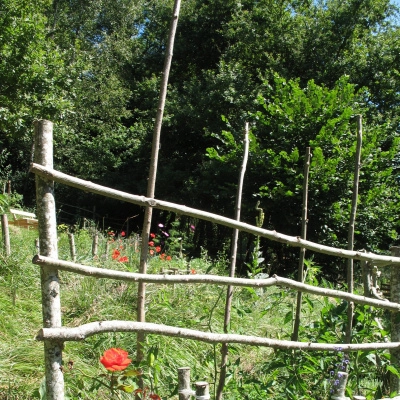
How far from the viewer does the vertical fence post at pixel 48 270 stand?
57.0 inches

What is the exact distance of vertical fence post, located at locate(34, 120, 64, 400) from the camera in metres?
1.45

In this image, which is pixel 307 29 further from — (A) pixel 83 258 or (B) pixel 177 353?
(B) pixel 177 353

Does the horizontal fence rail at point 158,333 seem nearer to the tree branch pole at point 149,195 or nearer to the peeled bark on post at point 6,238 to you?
the tree branch pole at point 149,195

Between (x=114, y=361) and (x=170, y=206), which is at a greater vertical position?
(x=170, y=206)

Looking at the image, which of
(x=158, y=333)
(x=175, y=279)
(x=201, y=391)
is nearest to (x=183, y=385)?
(x=201, y=391)

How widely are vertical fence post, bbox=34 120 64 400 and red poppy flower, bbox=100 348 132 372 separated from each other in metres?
0.20

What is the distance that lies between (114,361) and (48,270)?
43 centimetres

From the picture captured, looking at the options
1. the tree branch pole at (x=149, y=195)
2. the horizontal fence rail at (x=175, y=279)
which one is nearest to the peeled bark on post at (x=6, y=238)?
the tree branch pole at (x=149, y=195)

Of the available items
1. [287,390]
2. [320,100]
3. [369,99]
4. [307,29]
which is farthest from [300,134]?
[287,390]

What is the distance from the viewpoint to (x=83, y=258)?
531 centimetres

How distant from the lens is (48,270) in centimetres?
146

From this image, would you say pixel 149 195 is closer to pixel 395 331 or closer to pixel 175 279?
pixel 175 279

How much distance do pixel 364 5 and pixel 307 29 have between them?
1.53 metres

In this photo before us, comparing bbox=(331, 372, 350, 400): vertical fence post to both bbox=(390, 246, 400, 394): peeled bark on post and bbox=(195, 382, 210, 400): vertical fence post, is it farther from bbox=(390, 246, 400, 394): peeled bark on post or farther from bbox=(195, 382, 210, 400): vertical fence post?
bbox=(195, 382, 210, 400): vertical fence post
